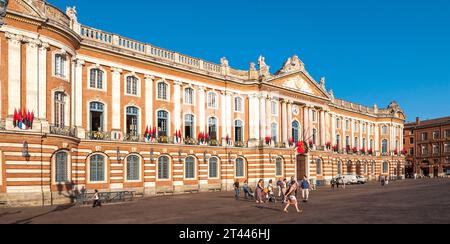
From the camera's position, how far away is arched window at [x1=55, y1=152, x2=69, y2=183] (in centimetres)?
3606

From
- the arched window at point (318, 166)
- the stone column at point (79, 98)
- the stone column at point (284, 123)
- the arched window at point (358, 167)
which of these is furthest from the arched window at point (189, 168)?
the arched window at point (358, 167)

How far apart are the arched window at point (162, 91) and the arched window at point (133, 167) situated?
707 cm

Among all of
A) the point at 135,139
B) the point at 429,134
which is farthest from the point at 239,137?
the point at 429,134

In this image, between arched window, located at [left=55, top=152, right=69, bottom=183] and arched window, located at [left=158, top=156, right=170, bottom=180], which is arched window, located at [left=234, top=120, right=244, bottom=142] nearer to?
arched window, located at [left=158, top=156, right=170, bottom=180]

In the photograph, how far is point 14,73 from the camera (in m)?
32.9

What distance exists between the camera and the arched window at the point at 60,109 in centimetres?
3662

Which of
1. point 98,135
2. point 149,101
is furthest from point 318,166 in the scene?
point 98,135

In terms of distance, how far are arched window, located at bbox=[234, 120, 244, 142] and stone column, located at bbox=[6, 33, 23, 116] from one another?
1125 inches

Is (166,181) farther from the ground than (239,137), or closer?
closer

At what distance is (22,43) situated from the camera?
111 feet

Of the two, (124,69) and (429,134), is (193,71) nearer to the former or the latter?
(124,69)

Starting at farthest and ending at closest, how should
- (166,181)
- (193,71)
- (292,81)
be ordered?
1. (292,81)
2. (193,71)
3. (166,181)

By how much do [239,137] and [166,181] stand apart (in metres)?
13.2
